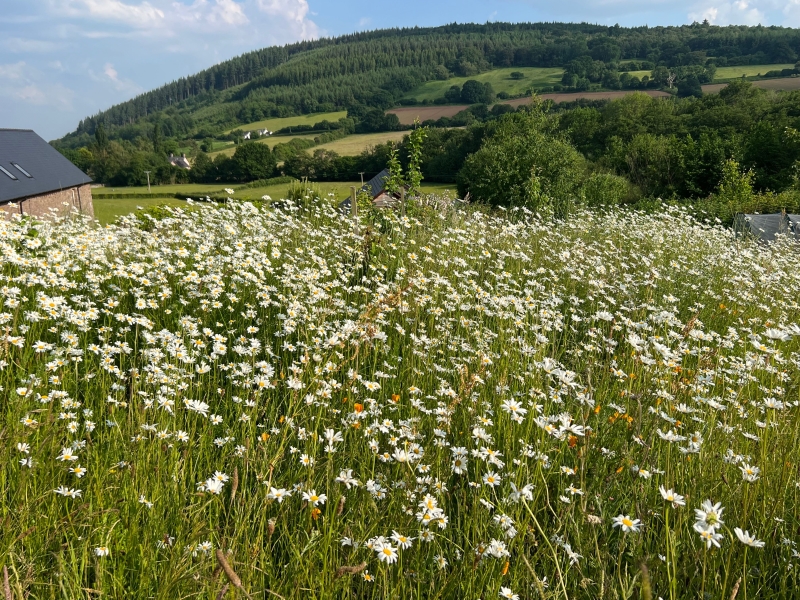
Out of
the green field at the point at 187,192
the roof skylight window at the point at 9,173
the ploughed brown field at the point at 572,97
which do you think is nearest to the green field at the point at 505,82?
the ploughed brown field at the point at 572,97

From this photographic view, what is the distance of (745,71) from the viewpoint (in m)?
104

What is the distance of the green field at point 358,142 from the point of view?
89125 mm

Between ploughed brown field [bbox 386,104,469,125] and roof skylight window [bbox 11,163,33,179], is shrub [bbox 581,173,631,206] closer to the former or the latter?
roof skylight window [bbox 11,163,33,179]

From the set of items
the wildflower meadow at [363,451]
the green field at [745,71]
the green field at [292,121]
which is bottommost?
the wildflower meadow at [363,451]

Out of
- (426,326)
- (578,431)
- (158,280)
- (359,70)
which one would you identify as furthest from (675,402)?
(359,70)

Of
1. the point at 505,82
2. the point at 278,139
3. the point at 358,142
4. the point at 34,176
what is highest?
the point at 505,82

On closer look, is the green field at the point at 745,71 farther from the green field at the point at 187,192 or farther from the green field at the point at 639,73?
the green field at the point at 187,192

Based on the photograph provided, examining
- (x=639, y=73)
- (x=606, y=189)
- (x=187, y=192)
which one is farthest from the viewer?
(x=639, y=73)

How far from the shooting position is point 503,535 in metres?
2.08

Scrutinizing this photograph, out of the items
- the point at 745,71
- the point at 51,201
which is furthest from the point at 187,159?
the point at 745,71

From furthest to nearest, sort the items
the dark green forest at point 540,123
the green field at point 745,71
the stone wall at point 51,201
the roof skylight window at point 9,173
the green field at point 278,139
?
the green field at point 278,139
the green field at point 745,71
the roof skylight window at point 9,173
the dark green forest at point 540,123
the stone wall at point 51,201

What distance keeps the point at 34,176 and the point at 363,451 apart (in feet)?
158

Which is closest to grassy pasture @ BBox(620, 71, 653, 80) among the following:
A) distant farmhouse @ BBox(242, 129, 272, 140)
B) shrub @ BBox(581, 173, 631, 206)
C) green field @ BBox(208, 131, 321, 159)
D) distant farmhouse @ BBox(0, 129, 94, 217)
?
green field @ BBox(208, 131, 321, 159)

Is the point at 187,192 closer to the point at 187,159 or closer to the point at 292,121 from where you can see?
the point at 187,159
